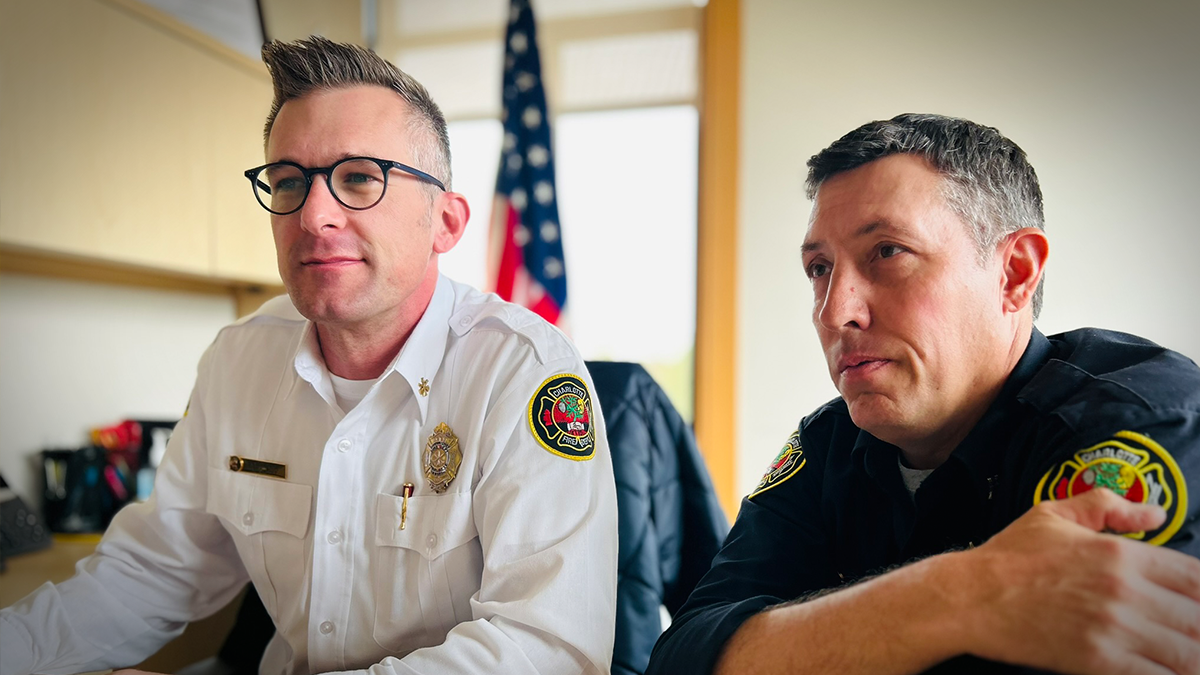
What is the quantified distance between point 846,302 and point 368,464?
74cm

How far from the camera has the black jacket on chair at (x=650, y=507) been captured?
1.24 meters

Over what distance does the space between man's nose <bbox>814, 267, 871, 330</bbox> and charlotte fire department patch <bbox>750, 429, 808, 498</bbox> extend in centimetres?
24

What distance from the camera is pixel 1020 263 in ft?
3.17

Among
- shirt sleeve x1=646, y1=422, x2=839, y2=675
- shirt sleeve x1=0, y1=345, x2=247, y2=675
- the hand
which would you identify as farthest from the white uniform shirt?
the hand

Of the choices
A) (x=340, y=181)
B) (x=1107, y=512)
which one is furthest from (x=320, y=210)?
(x=1107, y=512)

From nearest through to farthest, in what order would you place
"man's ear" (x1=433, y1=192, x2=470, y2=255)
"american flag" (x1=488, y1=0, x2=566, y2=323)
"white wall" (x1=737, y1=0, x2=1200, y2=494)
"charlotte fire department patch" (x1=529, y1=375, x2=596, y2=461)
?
"charlotte fire department patch" (x1=529, y1=375, x2=596, y2=461), "man's ear" (x1=433, y1=192, x2=470, y2=255), "white wall" (x1=737, y1=0, x2=1200, y2=494), "american flag" (x1=488, y1=0, x2=566, y2=323)

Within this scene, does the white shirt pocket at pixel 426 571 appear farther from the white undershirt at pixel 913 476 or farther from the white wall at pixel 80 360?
the white wall at pixel 80 360

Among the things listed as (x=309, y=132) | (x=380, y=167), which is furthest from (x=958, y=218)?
(x=309, y=132)

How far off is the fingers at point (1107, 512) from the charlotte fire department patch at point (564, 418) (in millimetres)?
557

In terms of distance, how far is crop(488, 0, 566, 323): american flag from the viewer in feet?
9.68

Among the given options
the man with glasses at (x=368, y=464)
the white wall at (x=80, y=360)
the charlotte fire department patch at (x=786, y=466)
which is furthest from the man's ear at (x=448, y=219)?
the white wall at (x=80, y=360)

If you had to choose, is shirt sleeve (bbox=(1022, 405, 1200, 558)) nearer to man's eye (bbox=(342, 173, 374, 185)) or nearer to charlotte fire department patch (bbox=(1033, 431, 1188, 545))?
charlotte fire department patch (bbox=(1033, 431, 1188, 545))

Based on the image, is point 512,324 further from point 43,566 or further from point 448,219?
point 43,566

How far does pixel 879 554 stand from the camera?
3.29ft
